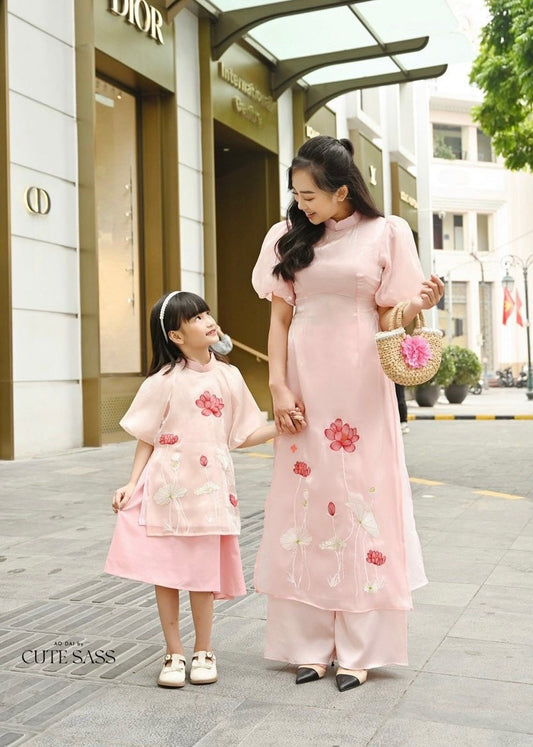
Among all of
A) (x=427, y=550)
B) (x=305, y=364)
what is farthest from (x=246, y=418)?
(x=427, y=550)

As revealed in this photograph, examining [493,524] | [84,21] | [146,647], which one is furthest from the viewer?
[84,21]

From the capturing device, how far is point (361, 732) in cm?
267

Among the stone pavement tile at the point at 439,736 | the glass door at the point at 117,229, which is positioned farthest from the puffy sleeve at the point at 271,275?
the glass door at the point at 117,229

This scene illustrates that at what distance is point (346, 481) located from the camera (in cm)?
327

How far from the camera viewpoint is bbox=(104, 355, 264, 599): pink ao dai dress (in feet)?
10.5

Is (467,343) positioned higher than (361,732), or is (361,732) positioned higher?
(467,343)

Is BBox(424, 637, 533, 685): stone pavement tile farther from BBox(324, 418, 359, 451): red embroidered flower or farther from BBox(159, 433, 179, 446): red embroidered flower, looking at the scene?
BBox(159, 433, 179, 446): red embroidered flower

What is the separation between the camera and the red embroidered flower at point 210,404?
3.29 meters

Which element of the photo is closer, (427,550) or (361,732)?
(361,732)

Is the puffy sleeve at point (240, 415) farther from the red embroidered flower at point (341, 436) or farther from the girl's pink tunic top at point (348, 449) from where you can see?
the red embroidered flower at point (341, 436)

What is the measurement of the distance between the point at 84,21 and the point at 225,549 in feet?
33.1

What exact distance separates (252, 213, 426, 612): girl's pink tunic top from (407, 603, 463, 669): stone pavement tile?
319mm

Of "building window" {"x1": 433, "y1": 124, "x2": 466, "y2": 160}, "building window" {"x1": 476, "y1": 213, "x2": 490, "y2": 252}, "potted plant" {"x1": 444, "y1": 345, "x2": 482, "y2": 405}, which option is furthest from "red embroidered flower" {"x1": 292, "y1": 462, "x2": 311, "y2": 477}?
"building window" {"x1": 433, "y1": 124, "x2": 466, "y2": 160}

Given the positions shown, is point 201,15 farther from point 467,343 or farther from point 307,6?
point 467,343
